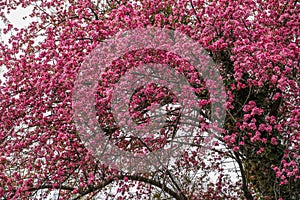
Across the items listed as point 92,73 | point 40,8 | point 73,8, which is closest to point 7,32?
point 40,8

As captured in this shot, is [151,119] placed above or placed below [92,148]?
above

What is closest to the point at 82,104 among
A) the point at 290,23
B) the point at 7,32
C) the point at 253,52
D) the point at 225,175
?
the point at 253,52

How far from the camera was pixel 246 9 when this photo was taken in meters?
5.04

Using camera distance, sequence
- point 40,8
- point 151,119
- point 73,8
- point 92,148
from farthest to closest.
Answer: point 40,8
point 73,8
point 151,119
point 92,148

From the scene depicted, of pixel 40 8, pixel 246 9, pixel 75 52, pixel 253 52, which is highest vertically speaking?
pixel 40 8

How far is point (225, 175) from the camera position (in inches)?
298

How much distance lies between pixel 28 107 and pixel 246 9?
3205 millimetres

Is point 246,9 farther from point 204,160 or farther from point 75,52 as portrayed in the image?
point 204,160

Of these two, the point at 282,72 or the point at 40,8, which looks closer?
the point at 282,72

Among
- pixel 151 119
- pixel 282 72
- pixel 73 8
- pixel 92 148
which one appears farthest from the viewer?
pixel 73 8

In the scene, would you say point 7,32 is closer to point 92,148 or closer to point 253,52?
point 92,148

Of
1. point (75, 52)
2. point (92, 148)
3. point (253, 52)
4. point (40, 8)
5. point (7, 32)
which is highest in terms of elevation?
point (40, 8)

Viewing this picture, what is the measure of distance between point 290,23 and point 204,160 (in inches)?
139

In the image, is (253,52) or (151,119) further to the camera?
(151,119)
